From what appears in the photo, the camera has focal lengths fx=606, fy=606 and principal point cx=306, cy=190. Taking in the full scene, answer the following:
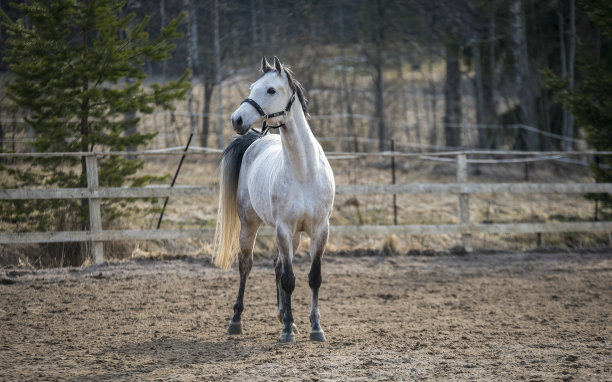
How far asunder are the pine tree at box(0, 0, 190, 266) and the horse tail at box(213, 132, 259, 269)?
3129mm

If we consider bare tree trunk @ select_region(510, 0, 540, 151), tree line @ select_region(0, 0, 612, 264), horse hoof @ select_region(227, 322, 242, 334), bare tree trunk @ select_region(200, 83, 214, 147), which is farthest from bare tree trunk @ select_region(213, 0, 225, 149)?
horse hoof @ select_region(227, 322, 242, 334)

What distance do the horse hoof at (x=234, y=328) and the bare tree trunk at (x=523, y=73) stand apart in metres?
14.9

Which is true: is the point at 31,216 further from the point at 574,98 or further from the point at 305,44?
the point at 305,44

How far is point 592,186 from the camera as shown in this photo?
10.0m

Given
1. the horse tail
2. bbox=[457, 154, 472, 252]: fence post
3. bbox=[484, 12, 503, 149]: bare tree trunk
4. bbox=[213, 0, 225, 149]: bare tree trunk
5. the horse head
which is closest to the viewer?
the horse head

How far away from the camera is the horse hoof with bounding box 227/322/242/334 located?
5438 millimetres

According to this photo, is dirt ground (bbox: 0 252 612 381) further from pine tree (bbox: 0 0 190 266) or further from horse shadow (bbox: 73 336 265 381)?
pine tree (bbox: 0 0 190 266)

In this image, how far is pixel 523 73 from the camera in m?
18.0

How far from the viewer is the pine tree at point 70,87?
8.88m

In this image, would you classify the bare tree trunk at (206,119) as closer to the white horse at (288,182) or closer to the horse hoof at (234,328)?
the white horse at (288,182)

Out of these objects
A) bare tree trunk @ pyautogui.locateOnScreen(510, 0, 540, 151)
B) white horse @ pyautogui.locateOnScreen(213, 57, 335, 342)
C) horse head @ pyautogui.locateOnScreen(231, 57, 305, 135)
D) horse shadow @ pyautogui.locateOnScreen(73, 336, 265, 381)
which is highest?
bare tree trunk @ pyautogui.locateOnScreen(510, 0, 540, 151)

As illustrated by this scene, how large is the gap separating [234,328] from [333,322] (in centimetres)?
97

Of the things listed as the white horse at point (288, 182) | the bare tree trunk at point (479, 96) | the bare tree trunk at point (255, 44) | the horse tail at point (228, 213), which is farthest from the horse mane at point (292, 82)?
the bare tree trunk at point (479, 96)

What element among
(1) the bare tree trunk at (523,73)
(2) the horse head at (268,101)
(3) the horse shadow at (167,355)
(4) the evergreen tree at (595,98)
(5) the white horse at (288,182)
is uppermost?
(1) the bare tree trunk at (523,73)
